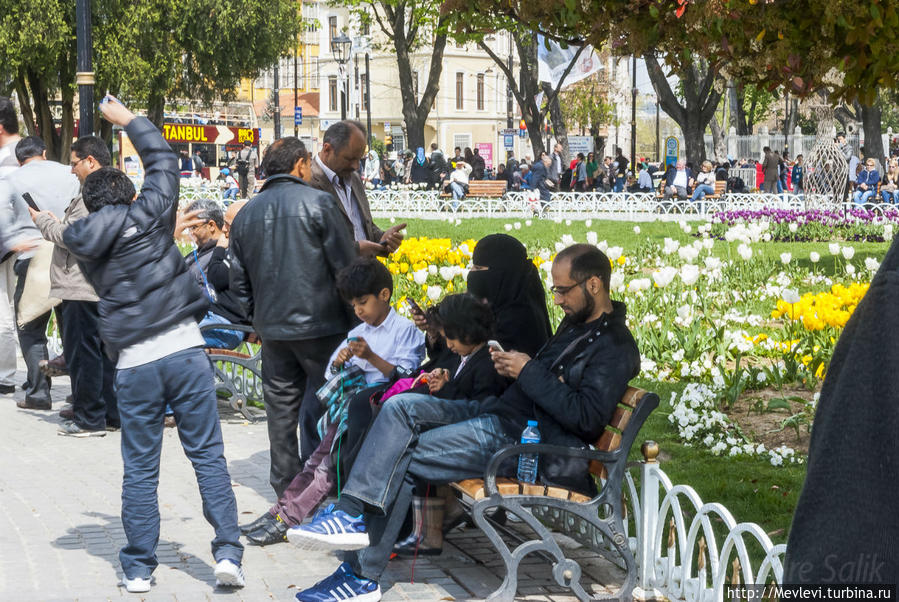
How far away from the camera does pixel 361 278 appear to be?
5.77m

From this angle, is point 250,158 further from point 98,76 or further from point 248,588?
point 248,588

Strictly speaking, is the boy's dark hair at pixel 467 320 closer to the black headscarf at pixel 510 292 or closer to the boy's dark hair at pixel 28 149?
the black headscarf at pixel 510 292

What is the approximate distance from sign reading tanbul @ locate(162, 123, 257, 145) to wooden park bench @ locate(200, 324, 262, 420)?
28697 mm

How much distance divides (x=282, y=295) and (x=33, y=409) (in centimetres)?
416

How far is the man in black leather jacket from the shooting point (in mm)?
5910

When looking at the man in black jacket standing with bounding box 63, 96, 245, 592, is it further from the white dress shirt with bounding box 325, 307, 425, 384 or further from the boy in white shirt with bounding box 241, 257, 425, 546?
the white dress shirt with bounding box 325, 307, 425, 384

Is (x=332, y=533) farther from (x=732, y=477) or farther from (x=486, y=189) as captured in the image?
(x=486, y=189)

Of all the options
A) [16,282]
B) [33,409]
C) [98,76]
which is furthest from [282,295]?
[98,76]

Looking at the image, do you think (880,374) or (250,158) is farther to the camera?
(250,158)

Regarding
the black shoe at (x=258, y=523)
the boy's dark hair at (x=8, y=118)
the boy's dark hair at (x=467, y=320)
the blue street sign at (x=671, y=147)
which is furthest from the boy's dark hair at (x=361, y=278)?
the blue street sign at (x=671, y=147)

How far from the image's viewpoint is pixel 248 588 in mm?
5168

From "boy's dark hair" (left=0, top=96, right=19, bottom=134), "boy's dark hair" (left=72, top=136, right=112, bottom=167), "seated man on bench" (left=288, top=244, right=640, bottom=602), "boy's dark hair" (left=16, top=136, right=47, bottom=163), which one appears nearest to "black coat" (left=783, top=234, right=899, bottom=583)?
"seated man on bench" (left=288, top=244, right=640, bottom=602)

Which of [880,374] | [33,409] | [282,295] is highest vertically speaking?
[880,374]

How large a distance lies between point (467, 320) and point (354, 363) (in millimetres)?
853
